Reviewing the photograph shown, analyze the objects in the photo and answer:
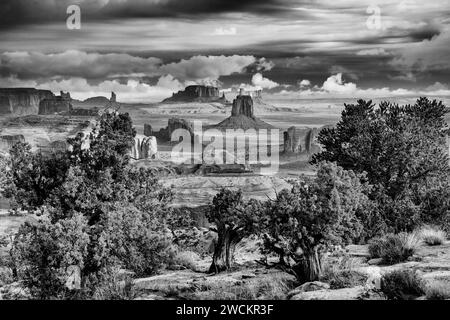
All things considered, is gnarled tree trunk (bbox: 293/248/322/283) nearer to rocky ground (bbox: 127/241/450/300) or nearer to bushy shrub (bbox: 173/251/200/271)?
rocky ground (bbox: 127/241/450/300)

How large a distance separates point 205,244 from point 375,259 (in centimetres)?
1319

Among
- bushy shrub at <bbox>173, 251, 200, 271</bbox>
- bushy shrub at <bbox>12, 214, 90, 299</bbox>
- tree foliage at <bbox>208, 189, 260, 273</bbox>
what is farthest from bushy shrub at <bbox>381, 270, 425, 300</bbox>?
bushy shrub at <bbox>173, 251, 200, 271</bbox>

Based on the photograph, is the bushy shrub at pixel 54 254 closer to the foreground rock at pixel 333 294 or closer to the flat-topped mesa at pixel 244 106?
the foreground rock at pixel 333 294

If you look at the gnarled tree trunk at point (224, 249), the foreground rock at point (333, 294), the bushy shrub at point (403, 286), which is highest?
the bushy shrub at point (403, 286)

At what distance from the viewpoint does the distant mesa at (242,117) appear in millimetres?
187500

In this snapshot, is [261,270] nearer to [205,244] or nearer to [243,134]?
[205,244]

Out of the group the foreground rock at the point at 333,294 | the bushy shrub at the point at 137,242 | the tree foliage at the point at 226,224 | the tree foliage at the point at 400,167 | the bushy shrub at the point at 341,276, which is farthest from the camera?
the tree foliage at the point at 400,167

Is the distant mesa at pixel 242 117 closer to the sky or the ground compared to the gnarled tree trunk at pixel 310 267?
closer to the ground

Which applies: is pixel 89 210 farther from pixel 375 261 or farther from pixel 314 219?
pixel 375 261

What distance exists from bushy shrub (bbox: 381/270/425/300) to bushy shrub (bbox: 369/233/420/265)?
4.06 meters

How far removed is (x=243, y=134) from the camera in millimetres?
195750

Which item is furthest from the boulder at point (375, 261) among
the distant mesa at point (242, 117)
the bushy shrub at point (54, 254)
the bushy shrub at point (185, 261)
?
the distant mesa at point (242, 117)

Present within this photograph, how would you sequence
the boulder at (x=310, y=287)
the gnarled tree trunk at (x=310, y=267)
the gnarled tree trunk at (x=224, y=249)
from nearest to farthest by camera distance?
1. the boulder at (x=310, y=287)
2. the gnarled tree trunk at (x=310, y=267)
3. the gnarled tree trunk at (x=224, y=249)

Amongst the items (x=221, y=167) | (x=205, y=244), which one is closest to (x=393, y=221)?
(x=205, y=244)
